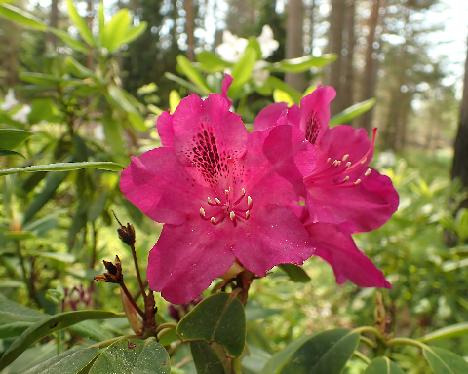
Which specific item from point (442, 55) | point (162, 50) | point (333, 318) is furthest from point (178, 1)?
point (442, 55)

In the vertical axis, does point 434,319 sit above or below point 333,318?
above

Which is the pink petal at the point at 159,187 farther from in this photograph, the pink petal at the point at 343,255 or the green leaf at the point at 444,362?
the green leaf at the point at 444,362

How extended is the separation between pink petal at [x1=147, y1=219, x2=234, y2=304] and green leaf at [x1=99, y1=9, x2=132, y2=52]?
0.90m

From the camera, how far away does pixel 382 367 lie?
2.38 feet

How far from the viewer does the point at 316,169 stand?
2.17ft

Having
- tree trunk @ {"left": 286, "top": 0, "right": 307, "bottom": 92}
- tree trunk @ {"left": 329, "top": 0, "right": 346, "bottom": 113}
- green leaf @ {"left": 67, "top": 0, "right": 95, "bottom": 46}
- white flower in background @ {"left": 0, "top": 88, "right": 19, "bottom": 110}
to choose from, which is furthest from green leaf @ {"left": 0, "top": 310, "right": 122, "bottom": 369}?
tree trunk @ {"left": 329, "top": 0, "right": 346, "bottom": 113}

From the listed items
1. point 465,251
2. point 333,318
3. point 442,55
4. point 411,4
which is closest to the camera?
point 465,251

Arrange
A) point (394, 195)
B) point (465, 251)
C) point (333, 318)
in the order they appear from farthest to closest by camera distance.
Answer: point (333, 318), point (465, 251), point (394, 195)

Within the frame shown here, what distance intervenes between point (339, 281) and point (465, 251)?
1.18 metres

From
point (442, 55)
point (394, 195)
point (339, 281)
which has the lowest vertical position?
point (442, 55)

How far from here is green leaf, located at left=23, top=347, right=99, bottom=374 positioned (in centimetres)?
55

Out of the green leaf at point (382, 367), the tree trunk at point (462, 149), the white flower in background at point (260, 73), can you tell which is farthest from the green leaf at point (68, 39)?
the tree trunk at point (462, 149)

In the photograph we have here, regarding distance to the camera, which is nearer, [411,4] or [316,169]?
[316,169]

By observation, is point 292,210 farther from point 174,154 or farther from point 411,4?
point 411,4
